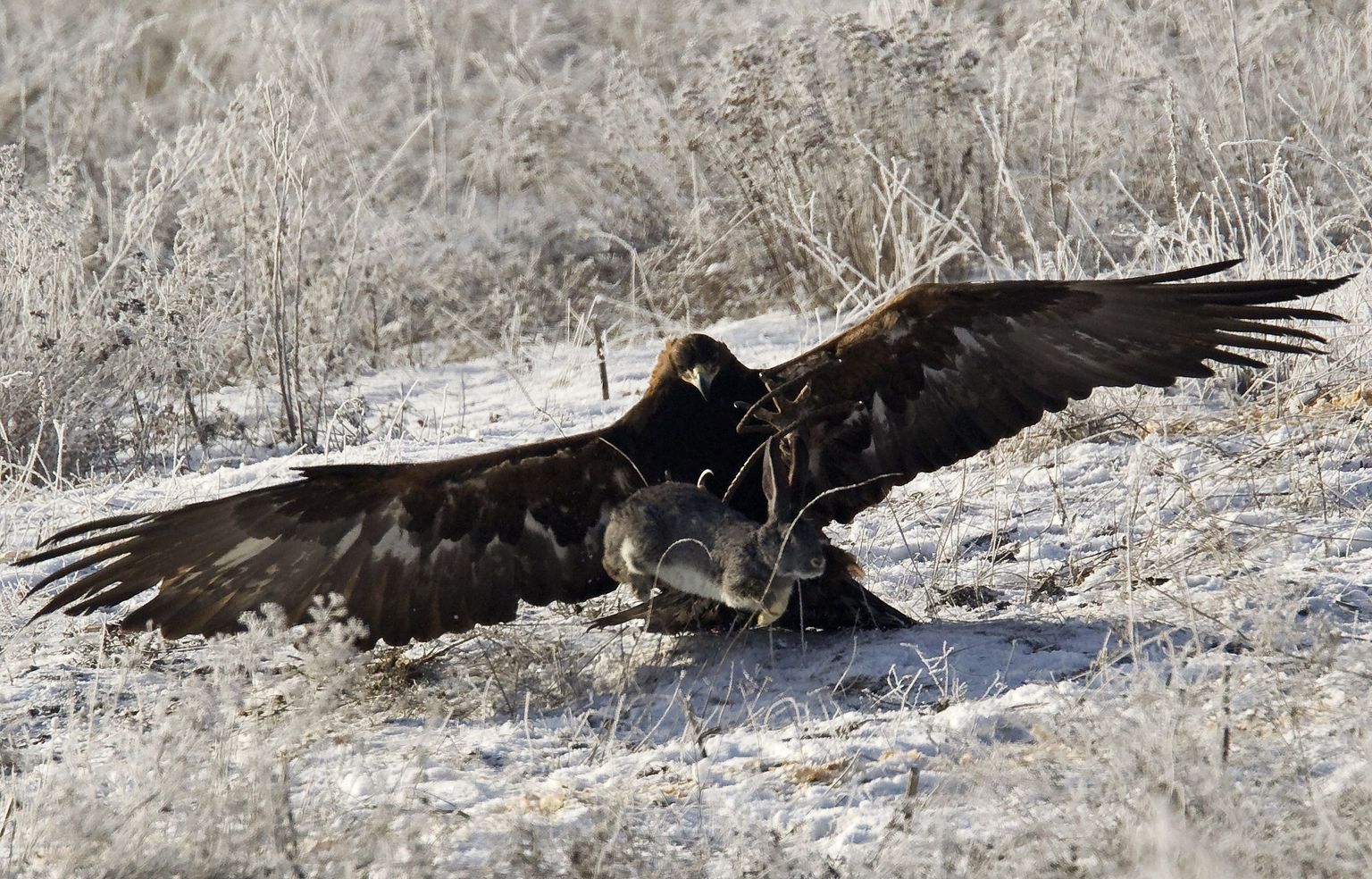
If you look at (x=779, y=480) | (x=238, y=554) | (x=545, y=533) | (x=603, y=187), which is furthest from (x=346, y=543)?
(x=603, y=187)

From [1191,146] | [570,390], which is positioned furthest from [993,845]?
[1191,146]

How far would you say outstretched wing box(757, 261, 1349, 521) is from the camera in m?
3.76

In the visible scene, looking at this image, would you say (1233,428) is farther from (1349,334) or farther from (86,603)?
(86,603)

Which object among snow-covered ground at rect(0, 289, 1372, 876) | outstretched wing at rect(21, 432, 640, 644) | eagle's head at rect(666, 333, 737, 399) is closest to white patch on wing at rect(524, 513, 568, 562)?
outstretched wing at rect(21, 432, 640, 644)

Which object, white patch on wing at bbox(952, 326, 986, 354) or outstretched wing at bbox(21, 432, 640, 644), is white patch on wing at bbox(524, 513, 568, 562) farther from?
white patch on wing at bbox(952, 326, 986, 354)

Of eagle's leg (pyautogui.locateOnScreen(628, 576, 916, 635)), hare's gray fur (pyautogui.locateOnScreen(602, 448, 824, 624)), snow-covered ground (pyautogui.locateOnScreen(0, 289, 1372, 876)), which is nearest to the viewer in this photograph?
snow-covered ground (pyautogui.locateOnScreen(0, 289, 1372, 876))

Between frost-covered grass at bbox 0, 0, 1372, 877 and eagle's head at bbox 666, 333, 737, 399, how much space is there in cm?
64

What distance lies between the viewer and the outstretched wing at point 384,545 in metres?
3.72

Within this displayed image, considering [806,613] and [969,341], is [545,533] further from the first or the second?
[969,341]

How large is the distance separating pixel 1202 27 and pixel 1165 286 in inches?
198

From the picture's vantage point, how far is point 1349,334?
17.4ft

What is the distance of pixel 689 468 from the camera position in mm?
3908

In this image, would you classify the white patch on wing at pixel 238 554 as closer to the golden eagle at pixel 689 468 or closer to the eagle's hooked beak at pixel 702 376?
the golden eagle at pixel 689 468

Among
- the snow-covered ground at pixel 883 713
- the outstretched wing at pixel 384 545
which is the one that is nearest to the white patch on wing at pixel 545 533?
the outstretched wing at pixel 384 545
